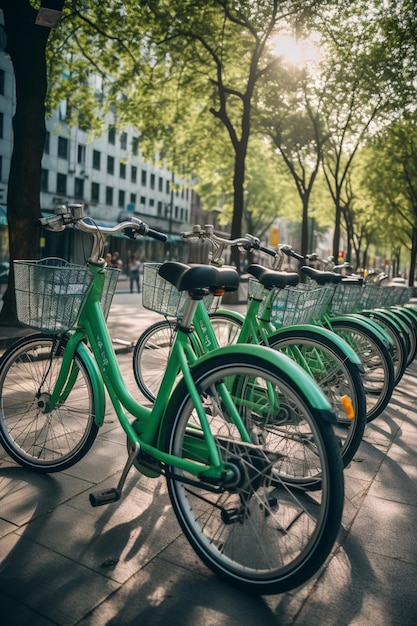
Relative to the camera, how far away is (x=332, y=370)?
360 cm

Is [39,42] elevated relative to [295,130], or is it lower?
lower

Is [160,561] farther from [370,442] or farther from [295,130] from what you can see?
[295,130]

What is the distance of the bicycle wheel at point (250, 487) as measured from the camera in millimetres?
2174

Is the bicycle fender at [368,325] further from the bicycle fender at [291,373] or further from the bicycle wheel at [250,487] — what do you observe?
the bicycle fender at [291,373]

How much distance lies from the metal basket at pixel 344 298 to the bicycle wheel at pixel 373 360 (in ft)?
2.77

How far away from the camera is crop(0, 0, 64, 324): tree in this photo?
907 cm

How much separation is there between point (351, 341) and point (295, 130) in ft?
66.3

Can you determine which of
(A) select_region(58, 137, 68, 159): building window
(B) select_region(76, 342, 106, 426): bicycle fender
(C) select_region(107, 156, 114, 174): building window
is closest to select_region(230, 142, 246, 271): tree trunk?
(B) select_region(76, 342, 106, 426): bicycle fender

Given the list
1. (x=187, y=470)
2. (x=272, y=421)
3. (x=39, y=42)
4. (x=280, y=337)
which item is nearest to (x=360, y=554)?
(x=272, y=421)

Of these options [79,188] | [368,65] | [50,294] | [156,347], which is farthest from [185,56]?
[79,188]

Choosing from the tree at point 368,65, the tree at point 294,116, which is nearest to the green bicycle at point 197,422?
the tree at point 368,65

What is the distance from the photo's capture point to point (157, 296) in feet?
14.9

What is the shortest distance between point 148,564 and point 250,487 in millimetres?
590

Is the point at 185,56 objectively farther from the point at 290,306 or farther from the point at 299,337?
the point at 299,337
